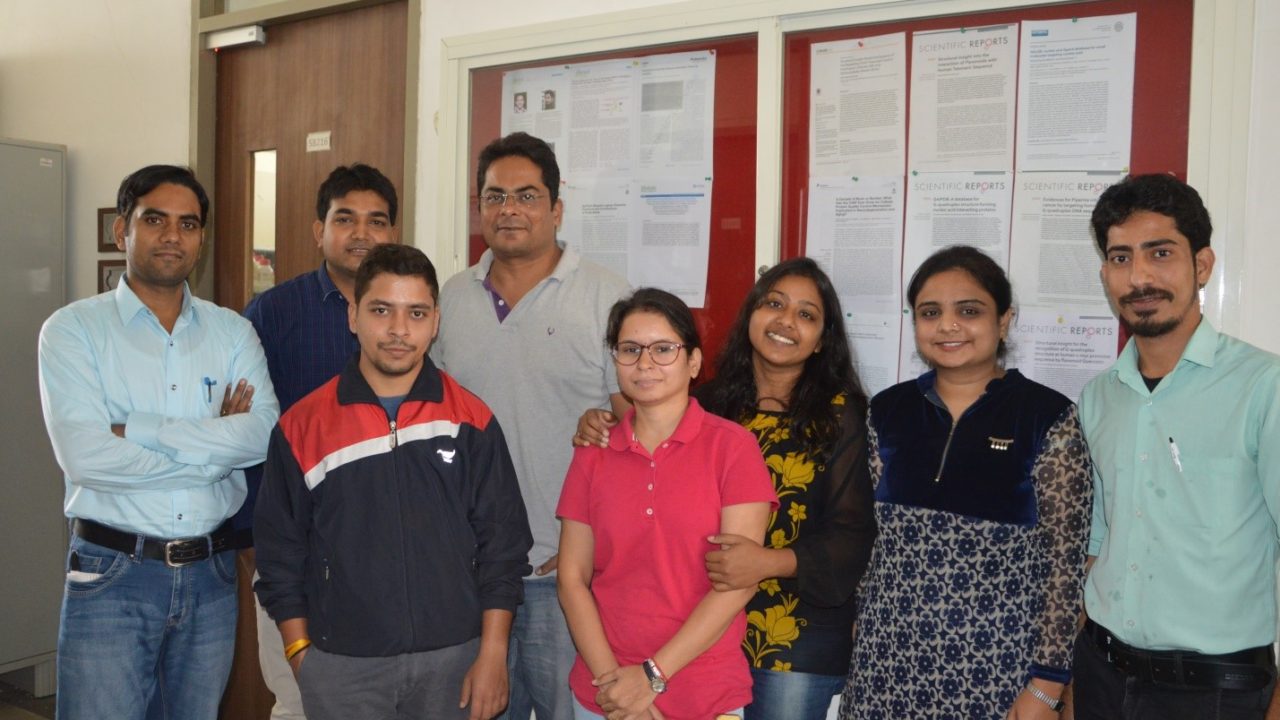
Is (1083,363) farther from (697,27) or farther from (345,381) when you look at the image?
(345,381)

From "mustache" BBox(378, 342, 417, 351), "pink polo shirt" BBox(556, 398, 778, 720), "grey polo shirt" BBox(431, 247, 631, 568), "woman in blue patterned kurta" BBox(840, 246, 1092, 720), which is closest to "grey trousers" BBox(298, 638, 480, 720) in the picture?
"pink polo shirt" BBox(556, 398, 778, 720)

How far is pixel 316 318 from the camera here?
227 cm

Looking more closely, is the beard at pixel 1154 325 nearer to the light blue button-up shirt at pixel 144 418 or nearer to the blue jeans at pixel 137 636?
the light blue button-up shirt at pixel 144 418

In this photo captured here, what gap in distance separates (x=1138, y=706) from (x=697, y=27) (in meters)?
1.93

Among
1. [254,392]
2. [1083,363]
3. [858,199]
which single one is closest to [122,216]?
[254,392]

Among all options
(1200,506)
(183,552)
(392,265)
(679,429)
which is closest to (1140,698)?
(1200,506)

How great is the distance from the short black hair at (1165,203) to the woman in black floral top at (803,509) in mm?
593

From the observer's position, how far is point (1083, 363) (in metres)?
2.06

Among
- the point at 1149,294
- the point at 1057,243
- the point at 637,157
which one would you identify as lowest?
the point at 1149,294

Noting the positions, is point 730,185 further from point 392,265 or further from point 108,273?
point 108,273

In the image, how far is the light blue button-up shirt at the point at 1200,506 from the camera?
151 cm

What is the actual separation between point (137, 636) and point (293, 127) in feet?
6.94

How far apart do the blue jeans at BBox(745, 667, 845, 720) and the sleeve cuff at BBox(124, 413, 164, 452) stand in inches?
53.8

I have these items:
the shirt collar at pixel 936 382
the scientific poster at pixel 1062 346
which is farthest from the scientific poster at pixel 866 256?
the shirt collar at pixel 936 382
